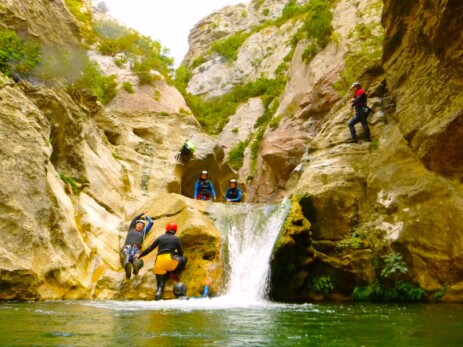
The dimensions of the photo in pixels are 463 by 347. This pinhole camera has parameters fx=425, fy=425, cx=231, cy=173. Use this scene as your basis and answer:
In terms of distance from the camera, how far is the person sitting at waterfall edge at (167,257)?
1045cm

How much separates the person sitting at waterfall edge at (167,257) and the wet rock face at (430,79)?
269 inches

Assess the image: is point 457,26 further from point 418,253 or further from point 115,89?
point 115,89

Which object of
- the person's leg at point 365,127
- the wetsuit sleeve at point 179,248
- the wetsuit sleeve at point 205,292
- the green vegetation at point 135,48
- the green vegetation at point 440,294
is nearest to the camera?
the green vegetation at point 440,294

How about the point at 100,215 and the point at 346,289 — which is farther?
the point at 100,215

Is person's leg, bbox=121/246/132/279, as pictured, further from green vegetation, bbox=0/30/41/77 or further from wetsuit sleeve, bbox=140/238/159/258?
green vegetation, bbox=0/30/41/77

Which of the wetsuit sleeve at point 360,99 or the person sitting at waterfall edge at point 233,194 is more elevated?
the wetsuit sleeve at point 360,99

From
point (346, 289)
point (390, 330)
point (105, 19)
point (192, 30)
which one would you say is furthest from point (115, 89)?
point (192, 30)

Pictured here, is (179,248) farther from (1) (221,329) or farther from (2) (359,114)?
(2) (359,114)

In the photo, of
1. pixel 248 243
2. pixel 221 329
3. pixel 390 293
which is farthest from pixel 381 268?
pixel 221 329

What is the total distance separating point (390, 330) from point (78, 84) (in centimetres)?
1410

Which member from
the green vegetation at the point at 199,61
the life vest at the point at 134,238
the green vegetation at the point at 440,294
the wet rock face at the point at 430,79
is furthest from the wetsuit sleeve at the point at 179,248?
the green vegetation at the point at 199,61

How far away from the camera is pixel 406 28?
43.0 feet

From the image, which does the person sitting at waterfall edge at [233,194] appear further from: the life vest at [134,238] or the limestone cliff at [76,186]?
the life vest at [134,238]

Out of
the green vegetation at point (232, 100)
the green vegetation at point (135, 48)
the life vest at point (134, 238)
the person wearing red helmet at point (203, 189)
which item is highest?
the green vegetation at point (232, 100)
